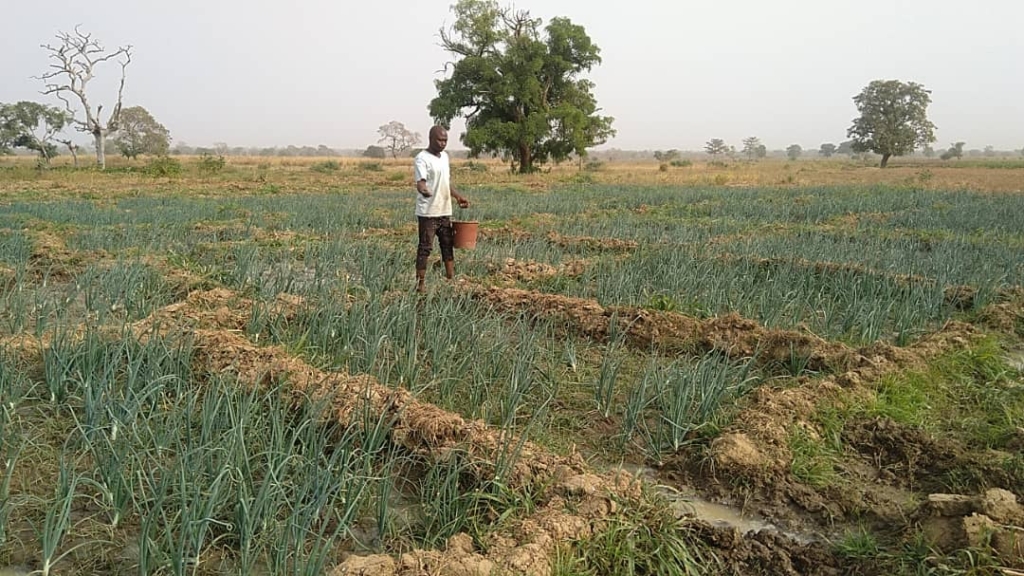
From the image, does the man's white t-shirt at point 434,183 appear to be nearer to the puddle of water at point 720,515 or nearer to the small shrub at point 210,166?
the puddle of water at point 720,515

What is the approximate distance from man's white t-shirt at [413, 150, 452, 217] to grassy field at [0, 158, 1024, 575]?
2.43 feet

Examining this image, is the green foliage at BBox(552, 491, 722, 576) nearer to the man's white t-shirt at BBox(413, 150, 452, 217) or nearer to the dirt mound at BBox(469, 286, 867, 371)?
the dirt mound at BBox(469, 286, 867, 371)

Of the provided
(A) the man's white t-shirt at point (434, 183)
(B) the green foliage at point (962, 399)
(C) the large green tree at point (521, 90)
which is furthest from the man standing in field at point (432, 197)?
(C) the large green tree at point (521, 90)

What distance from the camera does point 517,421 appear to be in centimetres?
308

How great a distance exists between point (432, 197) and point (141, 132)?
51.2 m

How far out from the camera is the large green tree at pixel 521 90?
28.4 meters

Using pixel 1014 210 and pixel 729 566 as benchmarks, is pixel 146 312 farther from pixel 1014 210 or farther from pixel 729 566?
pixel 1014 210

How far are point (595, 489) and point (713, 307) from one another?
10.2ft

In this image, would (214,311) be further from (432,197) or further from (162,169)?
(162,169)

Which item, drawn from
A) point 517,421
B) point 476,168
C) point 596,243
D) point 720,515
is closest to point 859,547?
point 720,515

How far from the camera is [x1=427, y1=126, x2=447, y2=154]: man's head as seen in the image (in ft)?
17.0

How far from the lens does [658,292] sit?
5.41 meters

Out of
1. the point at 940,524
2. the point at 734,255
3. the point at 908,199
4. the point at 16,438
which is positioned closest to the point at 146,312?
the point at 16,438

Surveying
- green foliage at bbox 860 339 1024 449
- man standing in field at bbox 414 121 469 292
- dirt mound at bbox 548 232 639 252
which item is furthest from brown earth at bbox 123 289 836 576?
dirt mound at bbox 548 232 639 252
